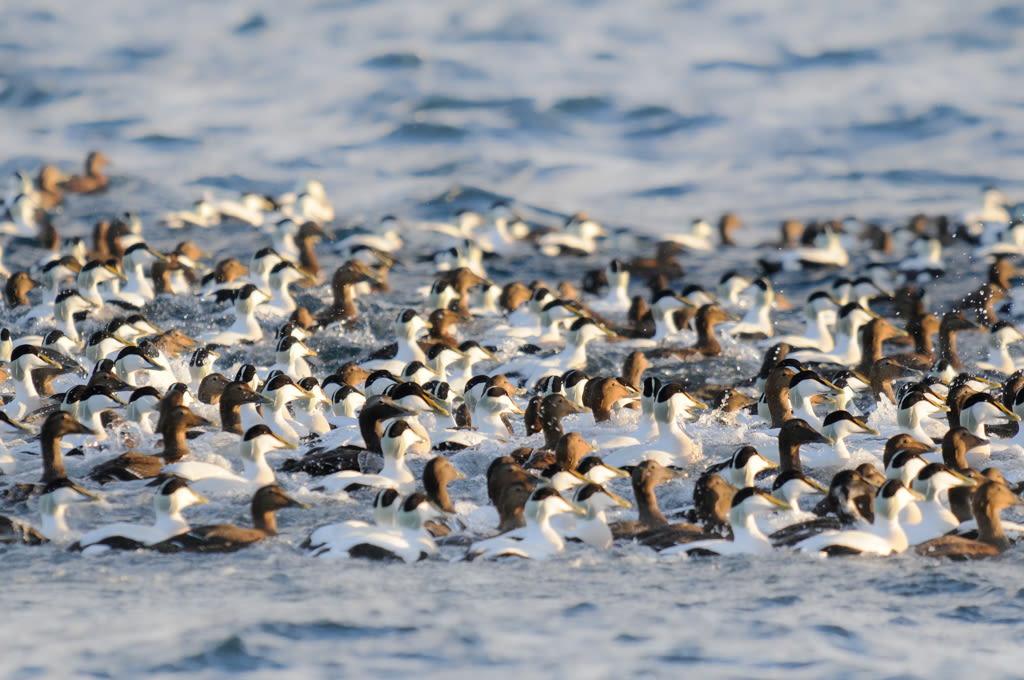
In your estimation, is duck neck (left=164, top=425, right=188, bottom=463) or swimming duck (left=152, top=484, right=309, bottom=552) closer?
swimming duck (left=152, top=484, right=309, bottom=552)

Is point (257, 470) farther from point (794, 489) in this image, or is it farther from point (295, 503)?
point (794, 489)

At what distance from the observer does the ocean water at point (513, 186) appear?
7.58m

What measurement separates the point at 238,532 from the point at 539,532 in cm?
205

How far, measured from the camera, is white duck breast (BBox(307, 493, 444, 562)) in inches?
355

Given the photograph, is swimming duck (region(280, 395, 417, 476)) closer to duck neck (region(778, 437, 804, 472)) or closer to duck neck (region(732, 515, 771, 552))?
duck neck (region(778, 437, 804, 472))

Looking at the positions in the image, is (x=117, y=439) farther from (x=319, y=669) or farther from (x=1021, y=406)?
(x=1021, y=406)

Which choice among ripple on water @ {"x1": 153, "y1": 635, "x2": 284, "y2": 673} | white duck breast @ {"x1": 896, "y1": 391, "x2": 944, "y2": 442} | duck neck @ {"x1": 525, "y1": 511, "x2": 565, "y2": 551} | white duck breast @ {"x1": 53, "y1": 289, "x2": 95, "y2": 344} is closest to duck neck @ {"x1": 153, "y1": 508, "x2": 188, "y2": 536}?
ripple on water @ {"x1": 153, "y1": 635, "x2": 284, "y2": 673}

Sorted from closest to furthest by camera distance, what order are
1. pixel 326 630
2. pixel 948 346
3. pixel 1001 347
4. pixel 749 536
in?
pixel 326 630, pixel 749 536, pixel 1001 347, pixel 948 346

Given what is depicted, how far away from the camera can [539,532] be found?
30.4ft

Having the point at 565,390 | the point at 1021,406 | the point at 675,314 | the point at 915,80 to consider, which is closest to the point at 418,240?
the point at 675,314

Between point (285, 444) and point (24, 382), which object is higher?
point (24, 382)

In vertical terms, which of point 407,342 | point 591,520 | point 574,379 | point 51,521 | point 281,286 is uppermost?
point 281,286

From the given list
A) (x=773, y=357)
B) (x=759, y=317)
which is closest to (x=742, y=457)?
(x=773, y=357)

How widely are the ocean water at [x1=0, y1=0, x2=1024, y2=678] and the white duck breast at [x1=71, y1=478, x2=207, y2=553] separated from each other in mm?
127
